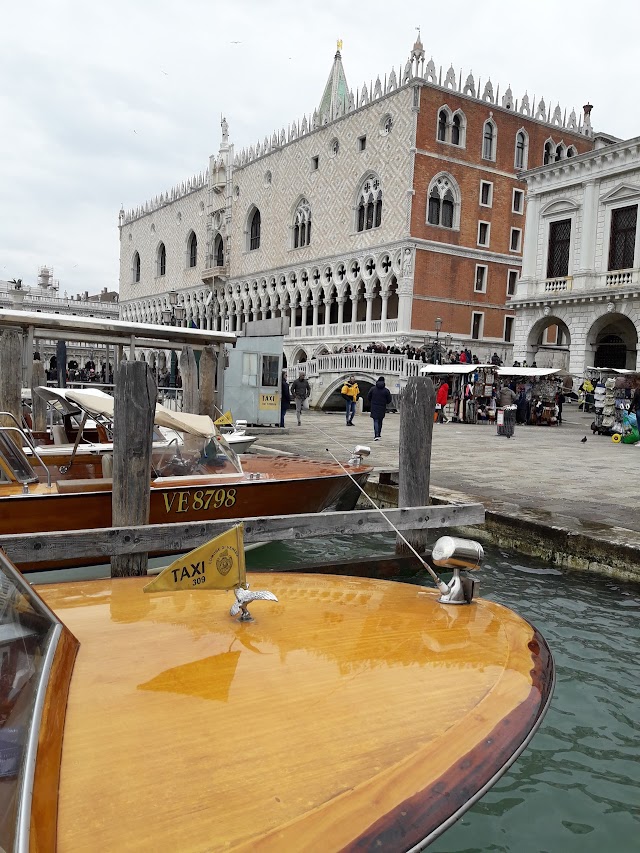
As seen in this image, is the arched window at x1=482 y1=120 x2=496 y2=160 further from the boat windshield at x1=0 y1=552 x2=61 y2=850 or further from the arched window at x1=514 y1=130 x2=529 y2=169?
the boat windshield at x1=0 y1=552 x2=61 y2=850

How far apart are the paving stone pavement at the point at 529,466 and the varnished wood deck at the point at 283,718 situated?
3.98 m

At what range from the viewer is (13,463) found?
534 centimetres

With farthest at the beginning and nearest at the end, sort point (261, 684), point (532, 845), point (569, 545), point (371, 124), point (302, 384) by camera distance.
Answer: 1. point (371, 124)
2. point (302, 384)
3. point (569, 545)
4. point (532, 845)
5. point (261, 684)

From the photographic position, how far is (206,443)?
19.5 feet

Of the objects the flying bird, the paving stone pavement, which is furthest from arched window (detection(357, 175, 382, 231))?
the flying bird

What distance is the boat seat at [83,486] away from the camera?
16.9 ft

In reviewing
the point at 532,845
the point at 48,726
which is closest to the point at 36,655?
the point at 48,726

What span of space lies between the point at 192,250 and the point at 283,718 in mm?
47221

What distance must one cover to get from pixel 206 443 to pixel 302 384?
43.6 ft

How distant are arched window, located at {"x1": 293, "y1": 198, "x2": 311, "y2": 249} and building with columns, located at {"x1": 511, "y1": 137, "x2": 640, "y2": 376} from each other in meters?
12.4

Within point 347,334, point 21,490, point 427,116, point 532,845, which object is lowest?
point 532,845

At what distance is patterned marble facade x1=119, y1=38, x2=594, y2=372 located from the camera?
28.4m

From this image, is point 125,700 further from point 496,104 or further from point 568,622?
point 496,104

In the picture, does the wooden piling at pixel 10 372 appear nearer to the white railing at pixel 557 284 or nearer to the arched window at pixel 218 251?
the white railing at pixel 557 284
